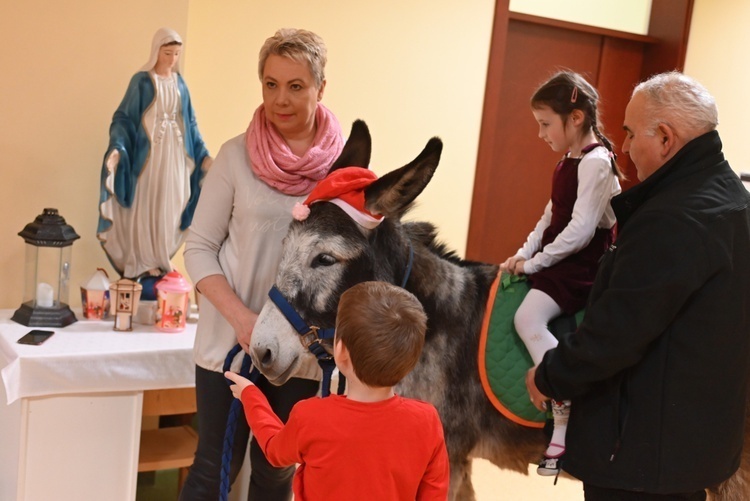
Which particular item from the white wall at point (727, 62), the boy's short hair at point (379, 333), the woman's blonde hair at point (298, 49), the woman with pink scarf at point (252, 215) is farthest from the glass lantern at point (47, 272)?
the white wall at point (727, 62)

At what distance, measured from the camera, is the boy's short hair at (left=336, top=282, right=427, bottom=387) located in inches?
53.6

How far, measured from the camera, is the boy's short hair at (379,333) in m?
1.36

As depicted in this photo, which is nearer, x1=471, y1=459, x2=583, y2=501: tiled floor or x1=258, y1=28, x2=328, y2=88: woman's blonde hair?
x1=258, y1=28, x2=328, y2=88: woman's blonde hair

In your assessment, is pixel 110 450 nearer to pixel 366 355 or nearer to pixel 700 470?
pixel 366 355

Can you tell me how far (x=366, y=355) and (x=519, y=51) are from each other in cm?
351

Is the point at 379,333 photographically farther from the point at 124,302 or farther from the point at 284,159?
the point at 124,302

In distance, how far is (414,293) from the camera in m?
1.90

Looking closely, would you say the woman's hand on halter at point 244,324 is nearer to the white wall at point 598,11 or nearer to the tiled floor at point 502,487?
the tiled floor at point 502,487

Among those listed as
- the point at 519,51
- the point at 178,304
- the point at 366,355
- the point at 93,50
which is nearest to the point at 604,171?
the point at 366,355

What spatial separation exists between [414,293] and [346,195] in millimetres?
306

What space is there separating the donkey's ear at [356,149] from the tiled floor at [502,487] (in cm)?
186

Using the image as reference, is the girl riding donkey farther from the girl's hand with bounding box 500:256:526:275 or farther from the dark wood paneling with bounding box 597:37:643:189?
the dark wood paneling with bounding box 597:37:643:189

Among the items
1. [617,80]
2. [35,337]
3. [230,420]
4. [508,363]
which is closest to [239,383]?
[230,420]

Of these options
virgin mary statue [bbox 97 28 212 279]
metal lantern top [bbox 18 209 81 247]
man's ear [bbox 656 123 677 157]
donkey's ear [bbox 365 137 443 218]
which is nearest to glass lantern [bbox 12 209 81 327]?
metal lantern top [bbox 18 209 81 247]
